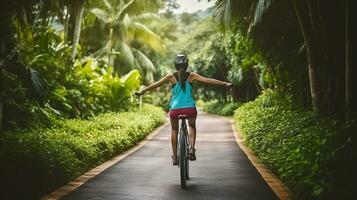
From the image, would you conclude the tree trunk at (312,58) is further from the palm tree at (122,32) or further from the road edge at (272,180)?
the palm tree at (122,32)

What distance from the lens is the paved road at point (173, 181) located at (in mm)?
6980

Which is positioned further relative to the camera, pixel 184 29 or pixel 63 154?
pixel 184 29

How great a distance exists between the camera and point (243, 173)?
29.7 feet

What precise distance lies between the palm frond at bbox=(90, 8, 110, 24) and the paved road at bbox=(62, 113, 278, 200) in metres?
17.0

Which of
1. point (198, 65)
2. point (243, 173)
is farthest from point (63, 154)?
point (198, 65)

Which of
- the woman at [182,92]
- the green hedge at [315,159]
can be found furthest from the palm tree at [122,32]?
the woman at [182,92]

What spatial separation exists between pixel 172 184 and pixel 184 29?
62.6 meters

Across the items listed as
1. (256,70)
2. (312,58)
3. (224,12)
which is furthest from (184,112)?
(256,70)

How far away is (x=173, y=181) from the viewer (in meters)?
8.24

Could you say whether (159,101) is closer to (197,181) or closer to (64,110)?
(64,110)

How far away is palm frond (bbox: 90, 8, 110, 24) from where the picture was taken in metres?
27.7

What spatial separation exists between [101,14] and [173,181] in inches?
863

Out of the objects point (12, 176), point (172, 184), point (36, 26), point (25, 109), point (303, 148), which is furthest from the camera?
point (36, 26)

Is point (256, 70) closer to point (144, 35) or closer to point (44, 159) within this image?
point (144, 35)
